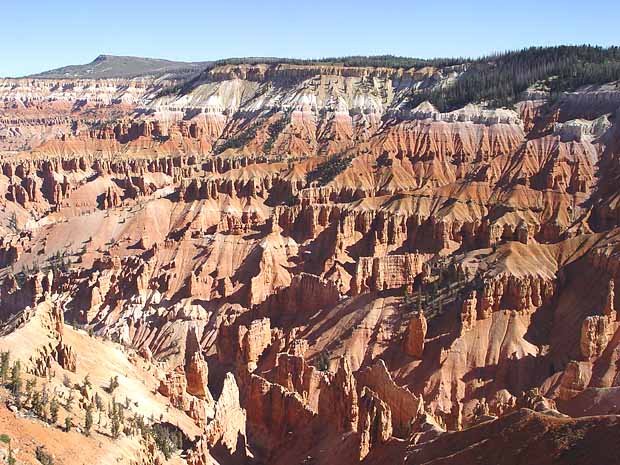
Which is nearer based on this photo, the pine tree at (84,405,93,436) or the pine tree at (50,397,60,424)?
the pine tree at (50,397,60,424)

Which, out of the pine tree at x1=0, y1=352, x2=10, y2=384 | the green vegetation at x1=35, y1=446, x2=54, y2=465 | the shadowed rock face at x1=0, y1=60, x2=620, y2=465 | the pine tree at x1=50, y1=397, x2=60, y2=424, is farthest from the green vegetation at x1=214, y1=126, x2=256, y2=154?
the green vegetation at x1=35, y1=446, x2=54, y2=465

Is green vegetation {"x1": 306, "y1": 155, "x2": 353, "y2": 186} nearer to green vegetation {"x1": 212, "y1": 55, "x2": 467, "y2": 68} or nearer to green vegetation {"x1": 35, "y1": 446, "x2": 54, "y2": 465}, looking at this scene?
green vegetation {"x1": 212, "y1": 55, "x2": 467, "y2": 68}

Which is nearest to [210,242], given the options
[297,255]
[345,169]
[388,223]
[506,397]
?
[297,255]

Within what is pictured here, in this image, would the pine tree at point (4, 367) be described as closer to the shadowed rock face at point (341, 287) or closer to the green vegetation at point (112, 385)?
the shadowed rock face at point (341, 287)

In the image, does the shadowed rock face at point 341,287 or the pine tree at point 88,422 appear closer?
the pine tree at point 88,422

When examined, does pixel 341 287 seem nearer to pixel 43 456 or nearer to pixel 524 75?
pixel 43 456

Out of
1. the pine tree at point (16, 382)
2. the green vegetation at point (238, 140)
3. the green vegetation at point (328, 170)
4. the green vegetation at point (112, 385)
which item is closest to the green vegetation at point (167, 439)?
the green vegetation at point (112, 385)

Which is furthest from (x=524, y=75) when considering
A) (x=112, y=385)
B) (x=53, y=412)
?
(x=53, y=412)
